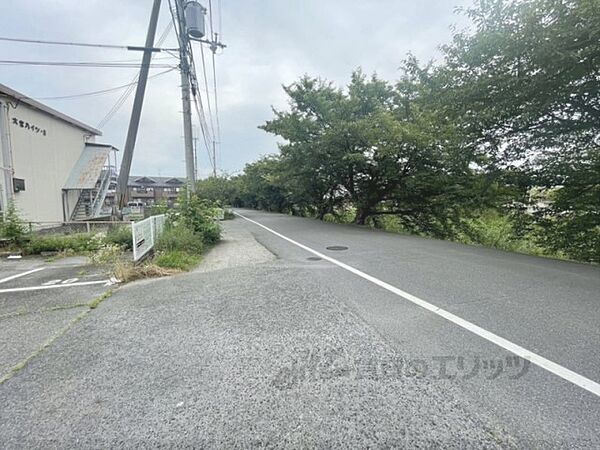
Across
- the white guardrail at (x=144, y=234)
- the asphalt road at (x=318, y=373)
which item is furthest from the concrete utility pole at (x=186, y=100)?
the asphalt road at (x=318, y=373)

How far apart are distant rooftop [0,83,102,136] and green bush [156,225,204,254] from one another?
36.6 ft

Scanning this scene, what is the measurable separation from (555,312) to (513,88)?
16.8 feet

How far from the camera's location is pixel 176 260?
243 inches

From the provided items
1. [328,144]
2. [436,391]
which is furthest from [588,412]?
[328,144]

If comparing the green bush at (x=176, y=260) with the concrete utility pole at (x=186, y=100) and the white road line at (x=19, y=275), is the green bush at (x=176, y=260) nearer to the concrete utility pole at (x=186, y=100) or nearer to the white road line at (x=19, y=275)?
the white road line at (x=19, y=275)

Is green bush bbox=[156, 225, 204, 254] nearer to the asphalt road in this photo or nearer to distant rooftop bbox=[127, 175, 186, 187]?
the asphalt road

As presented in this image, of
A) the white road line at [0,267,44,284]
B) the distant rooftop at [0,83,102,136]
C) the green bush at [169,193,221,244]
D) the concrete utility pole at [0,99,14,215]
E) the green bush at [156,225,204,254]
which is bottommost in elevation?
the white road line at [0,267,44,284]

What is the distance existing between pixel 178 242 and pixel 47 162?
13.1 m

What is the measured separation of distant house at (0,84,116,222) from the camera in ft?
40.9

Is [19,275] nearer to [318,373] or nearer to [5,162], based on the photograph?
[318,373]

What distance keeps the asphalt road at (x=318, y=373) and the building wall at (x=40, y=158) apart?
13821 millimetres

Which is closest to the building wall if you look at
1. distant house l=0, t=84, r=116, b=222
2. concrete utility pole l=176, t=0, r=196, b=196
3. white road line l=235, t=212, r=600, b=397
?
distant house l=0, t=84, r=116, b=222

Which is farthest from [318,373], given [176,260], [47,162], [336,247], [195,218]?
[47,162]

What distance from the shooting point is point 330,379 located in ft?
6.88
